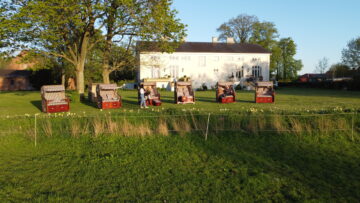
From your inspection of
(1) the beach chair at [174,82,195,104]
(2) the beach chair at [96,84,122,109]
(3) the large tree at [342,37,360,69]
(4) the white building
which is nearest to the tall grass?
(2) the beach chair at [96,84,122,109]

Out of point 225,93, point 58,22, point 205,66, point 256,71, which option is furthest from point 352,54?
point 58,22

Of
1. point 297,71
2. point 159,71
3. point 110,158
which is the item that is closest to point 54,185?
point 110,158

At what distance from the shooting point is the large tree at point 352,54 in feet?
220

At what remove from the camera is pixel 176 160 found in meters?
7.66

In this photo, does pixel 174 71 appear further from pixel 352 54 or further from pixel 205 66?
pixel 352 54

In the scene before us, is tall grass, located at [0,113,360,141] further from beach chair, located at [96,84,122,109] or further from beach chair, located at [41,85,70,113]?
beach chair, located at [96,84,122,109]

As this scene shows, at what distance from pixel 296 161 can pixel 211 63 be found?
43.0 m

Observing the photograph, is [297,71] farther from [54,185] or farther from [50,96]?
[54,185]

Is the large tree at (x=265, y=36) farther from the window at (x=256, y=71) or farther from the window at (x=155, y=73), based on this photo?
the window at (x=155, y=73)

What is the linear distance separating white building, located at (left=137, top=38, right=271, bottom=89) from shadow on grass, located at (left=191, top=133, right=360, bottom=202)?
36.4 metres

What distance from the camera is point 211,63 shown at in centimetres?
4953

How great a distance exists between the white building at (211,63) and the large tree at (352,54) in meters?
30.5

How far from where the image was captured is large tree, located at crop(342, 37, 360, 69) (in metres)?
66.9

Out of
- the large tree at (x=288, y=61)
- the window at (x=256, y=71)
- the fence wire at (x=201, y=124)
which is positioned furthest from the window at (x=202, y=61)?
the fence wire at (x=201, y=124)
